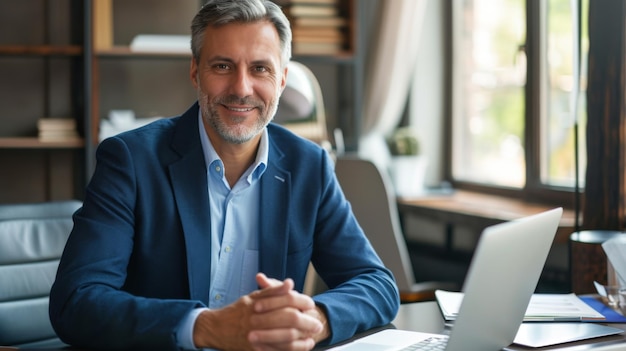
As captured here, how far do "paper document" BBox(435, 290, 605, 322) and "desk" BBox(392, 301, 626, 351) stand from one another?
0.03 metres

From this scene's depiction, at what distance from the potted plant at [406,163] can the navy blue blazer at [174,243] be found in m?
2.21

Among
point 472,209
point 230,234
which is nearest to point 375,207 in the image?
point 472,209

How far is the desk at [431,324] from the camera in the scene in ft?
4.96

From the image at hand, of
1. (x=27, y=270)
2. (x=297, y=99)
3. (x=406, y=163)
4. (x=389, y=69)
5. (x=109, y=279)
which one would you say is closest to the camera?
(x=109, y=279)

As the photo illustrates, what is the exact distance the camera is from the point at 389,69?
439cm

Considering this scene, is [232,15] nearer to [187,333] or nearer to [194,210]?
[194,210]

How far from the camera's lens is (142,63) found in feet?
14.5

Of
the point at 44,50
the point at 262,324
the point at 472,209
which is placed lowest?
the point at 472,209

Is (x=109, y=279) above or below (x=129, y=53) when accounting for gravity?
below

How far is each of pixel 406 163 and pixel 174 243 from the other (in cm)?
255

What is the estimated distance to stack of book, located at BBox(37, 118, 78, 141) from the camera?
3.97m

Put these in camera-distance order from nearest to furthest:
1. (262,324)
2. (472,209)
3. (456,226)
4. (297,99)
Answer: (262,324) < (297,99) < (472,209) < (456,226)

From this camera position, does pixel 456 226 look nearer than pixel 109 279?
No

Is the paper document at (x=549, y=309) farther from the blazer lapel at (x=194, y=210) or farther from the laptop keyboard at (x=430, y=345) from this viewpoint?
the blazer lapel at (x=194, y=210)
